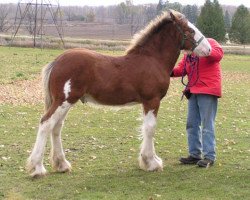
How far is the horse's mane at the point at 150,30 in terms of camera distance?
24.3 ft

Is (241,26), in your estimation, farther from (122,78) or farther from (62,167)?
(62,167)

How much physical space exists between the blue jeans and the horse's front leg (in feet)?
2.95

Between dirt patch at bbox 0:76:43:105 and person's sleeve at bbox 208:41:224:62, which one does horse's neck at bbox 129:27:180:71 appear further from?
dirt patch at bbox 0:76:43:105

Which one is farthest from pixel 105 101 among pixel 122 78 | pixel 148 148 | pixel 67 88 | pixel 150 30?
pixel 150 30

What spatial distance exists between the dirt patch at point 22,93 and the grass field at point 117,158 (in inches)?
18.0

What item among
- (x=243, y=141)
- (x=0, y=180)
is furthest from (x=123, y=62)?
(x=243, y=141)

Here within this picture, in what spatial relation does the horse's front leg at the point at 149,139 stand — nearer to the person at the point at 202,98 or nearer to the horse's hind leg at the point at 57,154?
the person at the point at 202,98

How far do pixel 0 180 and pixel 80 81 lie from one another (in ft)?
6.24

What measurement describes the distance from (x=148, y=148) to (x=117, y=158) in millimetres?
1037

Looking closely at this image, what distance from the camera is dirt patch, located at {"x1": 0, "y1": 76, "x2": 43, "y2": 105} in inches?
595

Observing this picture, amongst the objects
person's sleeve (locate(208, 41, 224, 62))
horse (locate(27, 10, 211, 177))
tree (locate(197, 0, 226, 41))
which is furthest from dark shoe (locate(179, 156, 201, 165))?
tree (locate(197, 0, 226, 41))

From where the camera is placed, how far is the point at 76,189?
6270 mm

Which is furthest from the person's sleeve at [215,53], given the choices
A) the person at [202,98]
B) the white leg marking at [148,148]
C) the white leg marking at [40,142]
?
the white leg marking at [40,142]

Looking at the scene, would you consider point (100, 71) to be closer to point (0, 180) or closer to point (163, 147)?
point (0, 180)
